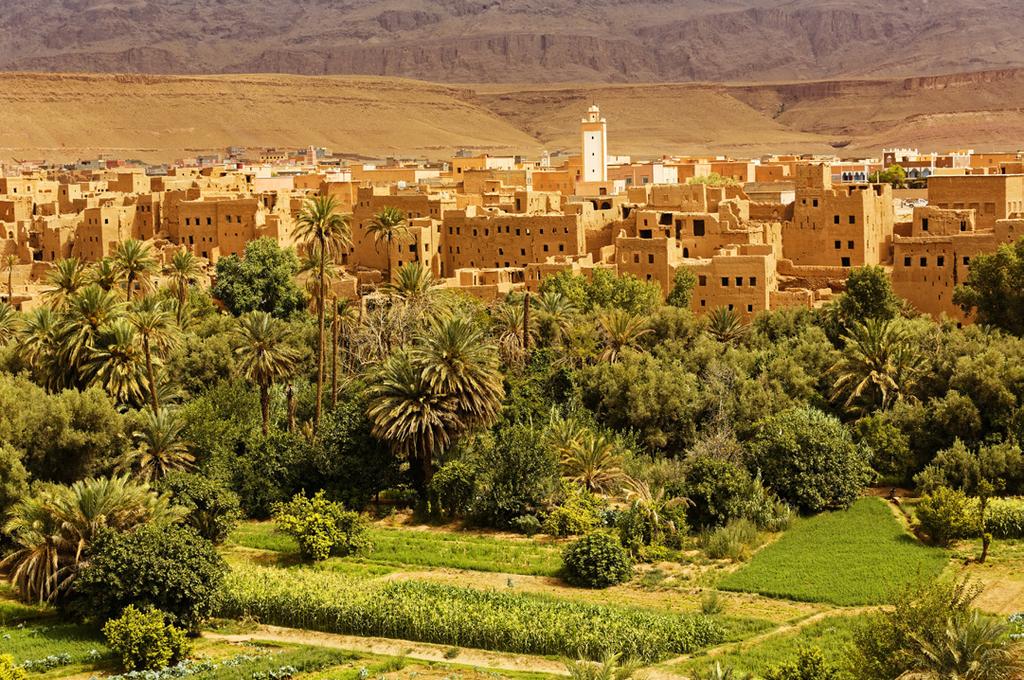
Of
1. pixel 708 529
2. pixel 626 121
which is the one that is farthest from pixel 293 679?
pixel 626 121

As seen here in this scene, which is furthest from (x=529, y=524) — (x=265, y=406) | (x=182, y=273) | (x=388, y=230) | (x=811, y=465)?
(x=182, y=273)

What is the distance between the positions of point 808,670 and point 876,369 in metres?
16.3

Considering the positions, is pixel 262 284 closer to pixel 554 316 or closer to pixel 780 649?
pixel 554 316

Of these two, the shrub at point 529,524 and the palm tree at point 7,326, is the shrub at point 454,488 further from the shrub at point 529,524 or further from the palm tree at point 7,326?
the palm tree at point 7,326

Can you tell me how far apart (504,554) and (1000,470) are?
10.4 metres

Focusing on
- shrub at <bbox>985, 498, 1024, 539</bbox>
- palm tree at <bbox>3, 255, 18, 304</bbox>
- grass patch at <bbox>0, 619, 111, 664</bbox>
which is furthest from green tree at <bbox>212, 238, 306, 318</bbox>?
shrub at <bbox>985, 498, 1024, 539</bbox>

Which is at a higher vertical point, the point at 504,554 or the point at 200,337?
the point at 200,337

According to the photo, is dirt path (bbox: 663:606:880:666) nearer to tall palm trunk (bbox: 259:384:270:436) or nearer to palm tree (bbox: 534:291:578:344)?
tall palm trunk (bbox: 259:384:270:436)

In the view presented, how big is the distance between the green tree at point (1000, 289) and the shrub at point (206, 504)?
20.3m

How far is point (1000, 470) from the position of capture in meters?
31.7

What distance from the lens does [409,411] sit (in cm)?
3319

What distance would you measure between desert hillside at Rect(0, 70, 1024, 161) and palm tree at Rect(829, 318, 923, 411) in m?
98.1

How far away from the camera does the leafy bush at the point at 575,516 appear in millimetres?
31047

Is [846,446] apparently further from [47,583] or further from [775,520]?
[47,583]
